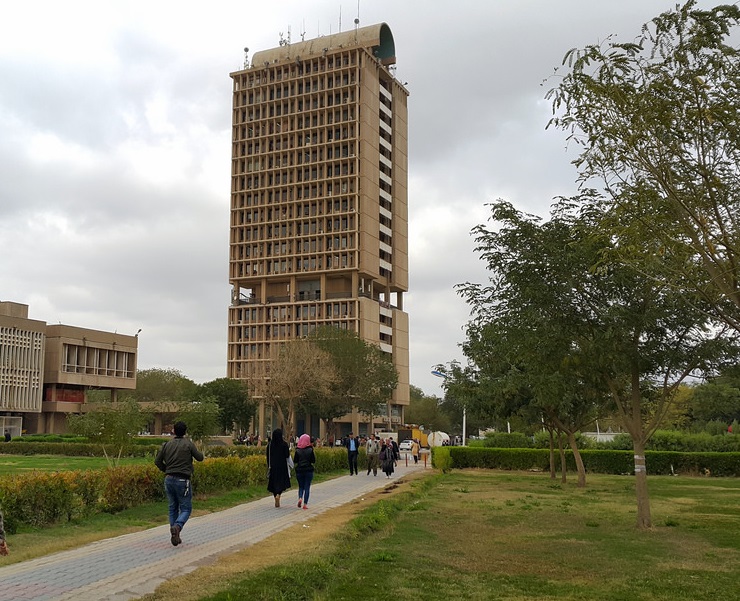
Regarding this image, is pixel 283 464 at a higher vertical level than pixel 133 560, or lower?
higher

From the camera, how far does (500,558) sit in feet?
35.4

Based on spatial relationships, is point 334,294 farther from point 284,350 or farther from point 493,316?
point 493,316

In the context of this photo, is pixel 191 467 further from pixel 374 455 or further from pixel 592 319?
pixel 374 455

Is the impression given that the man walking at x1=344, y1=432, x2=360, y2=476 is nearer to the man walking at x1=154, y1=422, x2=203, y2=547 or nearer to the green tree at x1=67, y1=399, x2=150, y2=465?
the green tree at x1=67, y1=399, x2=150, y2=465

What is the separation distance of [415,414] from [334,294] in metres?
26.6

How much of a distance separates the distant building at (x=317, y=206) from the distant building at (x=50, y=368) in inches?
693

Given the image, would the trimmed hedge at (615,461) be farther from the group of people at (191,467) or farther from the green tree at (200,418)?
the green tree at (200,418)

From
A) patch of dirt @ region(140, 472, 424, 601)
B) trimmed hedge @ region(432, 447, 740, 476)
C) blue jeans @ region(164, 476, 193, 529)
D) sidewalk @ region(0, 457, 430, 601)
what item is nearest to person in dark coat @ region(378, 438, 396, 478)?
trimmed hedge @ region(432, 447, 740, 476)

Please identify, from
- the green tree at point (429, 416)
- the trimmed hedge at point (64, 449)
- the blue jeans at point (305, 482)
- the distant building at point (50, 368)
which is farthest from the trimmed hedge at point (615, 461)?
the green tree at point (429, 416)

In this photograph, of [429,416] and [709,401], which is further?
[429,416]

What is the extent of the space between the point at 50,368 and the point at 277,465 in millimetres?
76101

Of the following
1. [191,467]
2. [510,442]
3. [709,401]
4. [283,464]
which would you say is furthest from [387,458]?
[709,401]

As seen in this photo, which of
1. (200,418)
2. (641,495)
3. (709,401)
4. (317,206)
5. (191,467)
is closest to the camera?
(191,467)

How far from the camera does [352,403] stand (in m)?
77.1
